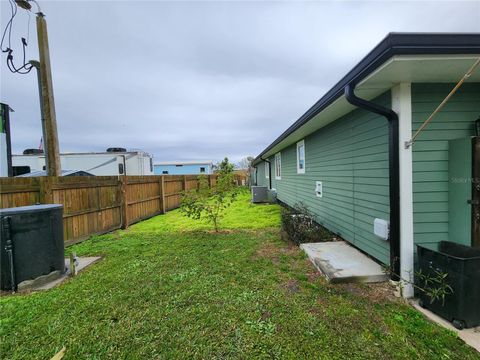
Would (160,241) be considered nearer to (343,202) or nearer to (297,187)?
(343,202)

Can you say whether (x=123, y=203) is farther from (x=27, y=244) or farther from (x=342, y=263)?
(x=342, y=263)

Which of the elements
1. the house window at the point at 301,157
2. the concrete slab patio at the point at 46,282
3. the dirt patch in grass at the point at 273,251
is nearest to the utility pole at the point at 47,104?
the concrete slab patio at the point at 46,282

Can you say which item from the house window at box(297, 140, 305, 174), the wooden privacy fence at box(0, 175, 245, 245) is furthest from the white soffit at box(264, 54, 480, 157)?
the wooden privacy fence at box(0, 175, 245, 245)

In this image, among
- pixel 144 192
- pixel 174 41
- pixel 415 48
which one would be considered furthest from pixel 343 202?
pixel 144 192

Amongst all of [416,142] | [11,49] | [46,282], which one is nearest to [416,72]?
[416,142]

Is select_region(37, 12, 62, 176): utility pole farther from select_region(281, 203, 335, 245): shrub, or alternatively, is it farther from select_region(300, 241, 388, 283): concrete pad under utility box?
→ select_region(300, 241, 388, 283): concrete pad under utility box

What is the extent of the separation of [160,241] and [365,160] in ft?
15.3

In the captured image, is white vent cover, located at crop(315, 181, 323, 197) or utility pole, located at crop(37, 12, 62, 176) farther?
white vent cover, located at crop(315, 181, 323, 197)

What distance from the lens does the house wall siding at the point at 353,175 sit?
10.8ft

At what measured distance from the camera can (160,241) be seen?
546 cm

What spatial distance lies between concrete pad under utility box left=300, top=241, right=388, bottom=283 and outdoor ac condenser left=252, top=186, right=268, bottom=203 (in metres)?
7.74

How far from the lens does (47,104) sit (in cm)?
552

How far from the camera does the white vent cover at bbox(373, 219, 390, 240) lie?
3.02 m

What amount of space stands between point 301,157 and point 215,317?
6.09 m
